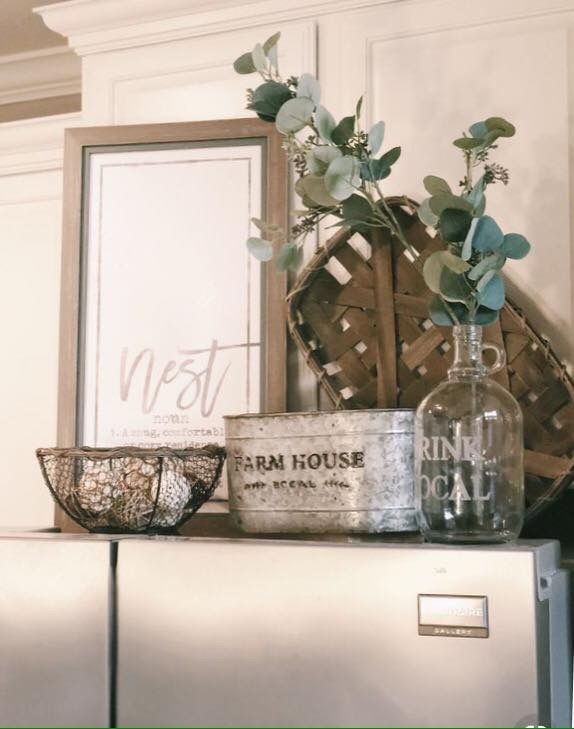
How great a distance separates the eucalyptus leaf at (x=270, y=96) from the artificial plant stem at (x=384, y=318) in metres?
0.25

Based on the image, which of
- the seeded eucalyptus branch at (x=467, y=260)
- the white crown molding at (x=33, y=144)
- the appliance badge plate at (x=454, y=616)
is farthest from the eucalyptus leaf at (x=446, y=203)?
the white crown molding at (x=33, y=144)

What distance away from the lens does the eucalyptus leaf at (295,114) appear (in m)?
1.39

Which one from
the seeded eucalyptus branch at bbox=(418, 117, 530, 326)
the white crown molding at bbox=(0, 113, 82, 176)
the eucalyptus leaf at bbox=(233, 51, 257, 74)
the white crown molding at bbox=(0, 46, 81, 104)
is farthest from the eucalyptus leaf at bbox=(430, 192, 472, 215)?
the white crown molding at bbox=(0, 46, 81, 104)

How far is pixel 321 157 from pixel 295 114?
7 centimetres

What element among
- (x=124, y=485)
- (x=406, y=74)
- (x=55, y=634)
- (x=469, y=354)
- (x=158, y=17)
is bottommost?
(x=55, y=634)

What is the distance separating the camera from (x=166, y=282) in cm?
175

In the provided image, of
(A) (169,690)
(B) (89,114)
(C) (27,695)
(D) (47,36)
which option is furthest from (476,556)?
(D) (47,36)

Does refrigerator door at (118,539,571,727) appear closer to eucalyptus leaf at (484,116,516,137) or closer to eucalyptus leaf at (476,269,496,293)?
eucalyptus leaf at (476,269,496,293)

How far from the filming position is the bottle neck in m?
1.28

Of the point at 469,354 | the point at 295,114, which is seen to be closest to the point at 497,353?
the point at 469,354

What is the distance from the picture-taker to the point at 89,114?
191 cm

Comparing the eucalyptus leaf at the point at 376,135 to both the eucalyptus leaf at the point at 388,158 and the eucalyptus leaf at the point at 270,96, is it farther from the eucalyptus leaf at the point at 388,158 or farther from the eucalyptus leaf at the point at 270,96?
the eucalyptus leaf at the point at 270,96

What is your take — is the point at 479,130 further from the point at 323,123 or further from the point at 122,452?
the point at 122,452

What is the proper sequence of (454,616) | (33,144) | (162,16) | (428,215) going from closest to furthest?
(454,616), (428,215), (162,16), (33,144)
